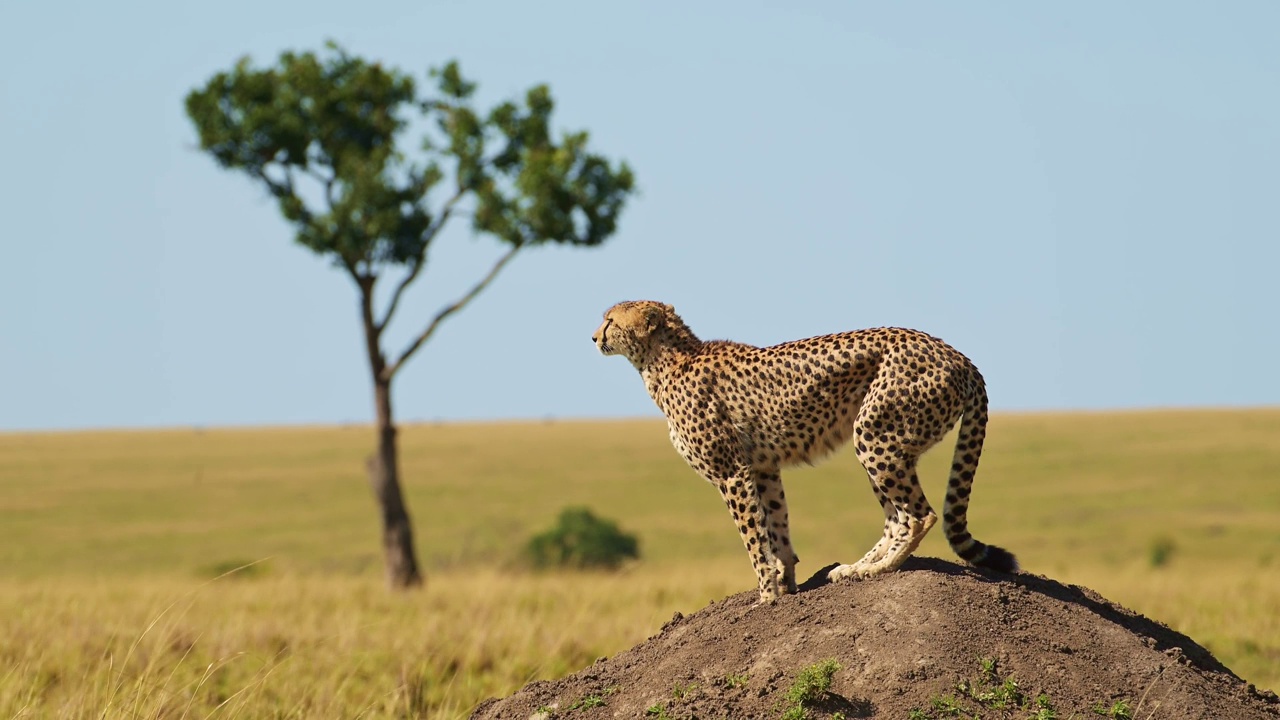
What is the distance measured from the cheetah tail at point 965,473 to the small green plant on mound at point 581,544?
21551mm

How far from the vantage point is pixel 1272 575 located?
23.0 m

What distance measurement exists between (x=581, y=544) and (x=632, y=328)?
23.8 meters

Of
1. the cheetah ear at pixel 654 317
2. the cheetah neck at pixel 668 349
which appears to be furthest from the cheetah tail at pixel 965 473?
the cheetah ear at pixel 654 317

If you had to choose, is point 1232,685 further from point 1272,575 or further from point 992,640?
point 1272,575

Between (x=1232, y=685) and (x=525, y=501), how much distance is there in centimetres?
4681

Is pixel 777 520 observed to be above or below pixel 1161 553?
above

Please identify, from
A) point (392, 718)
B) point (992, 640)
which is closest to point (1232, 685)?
point (992, 640)

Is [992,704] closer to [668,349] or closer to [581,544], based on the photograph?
[668,349]

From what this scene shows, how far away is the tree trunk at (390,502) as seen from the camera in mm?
22156

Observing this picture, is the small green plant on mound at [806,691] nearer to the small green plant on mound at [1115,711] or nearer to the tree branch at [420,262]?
the small green plant on mound at [1115,711]

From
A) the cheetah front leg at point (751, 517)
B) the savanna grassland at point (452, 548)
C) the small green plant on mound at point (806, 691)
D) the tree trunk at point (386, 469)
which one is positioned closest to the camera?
the small green plant on mound at point (806, 691)

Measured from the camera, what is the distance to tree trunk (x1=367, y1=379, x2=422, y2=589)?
72.7 ft

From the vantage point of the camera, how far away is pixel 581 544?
1207 inches

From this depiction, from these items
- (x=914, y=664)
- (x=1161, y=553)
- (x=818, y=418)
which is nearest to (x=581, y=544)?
(x=1161, y=553)
